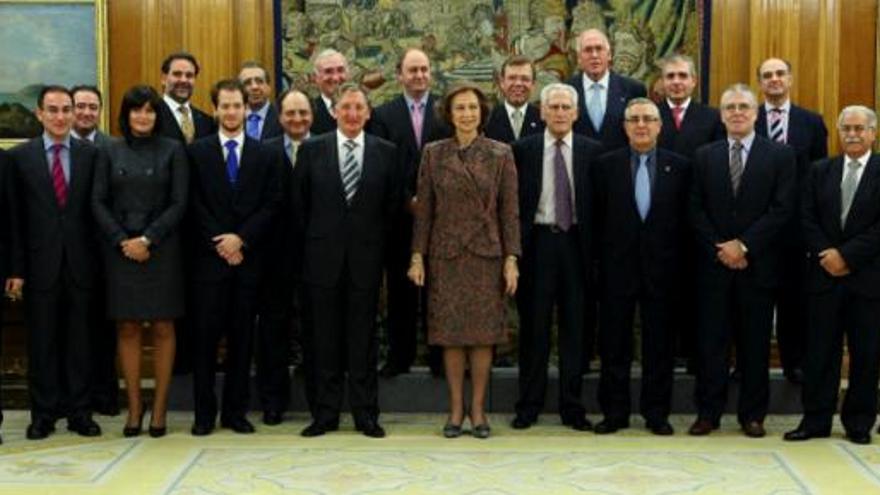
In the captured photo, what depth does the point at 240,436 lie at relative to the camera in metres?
→ 7.45

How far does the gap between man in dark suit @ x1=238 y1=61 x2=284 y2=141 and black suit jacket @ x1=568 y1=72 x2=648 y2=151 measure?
1.83 metres

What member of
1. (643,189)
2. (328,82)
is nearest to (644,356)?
(643,189)

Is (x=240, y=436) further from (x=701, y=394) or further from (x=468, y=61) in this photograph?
(x=468, y=61)

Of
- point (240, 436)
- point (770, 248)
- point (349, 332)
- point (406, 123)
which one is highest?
point (406, 123)

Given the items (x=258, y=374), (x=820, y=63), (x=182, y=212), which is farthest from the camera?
(x=820, y=63)

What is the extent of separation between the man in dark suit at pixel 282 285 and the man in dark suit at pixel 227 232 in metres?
0.16

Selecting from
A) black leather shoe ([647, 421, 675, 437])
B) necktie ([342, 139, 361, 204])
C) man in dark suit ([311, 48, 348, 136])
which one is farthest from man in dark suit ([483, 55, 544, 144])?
black leather shoe ([647, 421, 675, 437])

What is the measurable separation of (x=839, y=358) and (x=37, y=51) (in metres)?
6.06

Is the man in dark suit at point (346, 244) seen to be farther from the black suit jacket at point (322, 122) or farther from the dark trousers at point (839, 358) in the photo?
the dark trousers at point (839, 358)

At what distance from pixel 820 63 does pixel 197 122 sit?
449 cm

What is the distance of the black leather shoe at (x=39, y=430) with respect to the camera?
7.42 metres

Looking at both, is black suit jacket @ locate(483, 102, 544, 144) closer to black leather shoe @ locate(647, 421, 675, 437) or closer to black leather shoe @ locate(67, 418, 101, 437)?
black leather shoe @ locate(647, 421, 675, 437)

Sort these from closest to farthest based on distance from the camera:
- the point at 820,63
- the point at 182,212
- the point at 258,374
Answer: the point at 182,212 < the point at 258,374 < the point at 820,63

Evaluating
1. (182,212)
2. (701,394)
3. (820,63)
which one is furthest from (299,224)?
(820,63)
